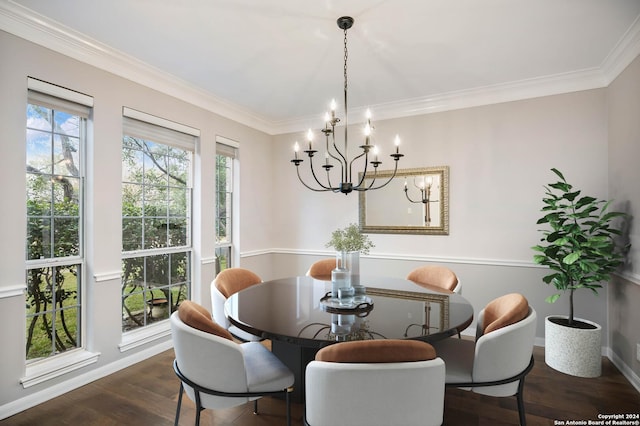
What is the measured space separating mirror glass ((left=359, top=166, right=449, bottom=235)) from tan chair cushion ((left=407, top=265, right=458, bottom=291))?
0.97 metres

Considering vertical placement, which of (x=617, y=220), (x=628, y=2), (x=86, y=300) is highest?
(x=628, y=2)

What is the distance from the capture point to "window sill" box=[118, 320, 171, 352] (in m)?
3.00

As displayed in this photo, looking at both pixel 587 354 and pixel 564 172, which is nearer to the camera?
pixel 587 354

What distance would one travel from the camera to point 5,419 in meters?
2.20

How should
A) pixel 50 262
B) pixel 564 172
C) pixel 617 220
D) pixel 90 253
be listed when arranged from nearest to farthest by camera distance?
1. pixel 50 262
2. pixel 90 253
3. pixel 617 220
4. pixel 564 172

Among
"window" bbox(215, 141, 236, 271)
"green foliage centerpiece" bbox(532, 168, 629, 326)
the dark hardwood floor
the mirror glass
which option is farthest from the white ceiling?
the dark hardwood floor

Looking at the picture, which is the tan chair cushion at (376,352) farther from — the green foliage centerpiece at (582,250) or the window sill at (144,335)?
the window sill at (144,335)

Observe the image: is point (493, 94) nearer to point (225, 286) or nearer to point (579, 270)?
point (579, 270)

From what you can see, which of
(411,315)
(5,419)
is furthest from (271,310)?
(5,419)

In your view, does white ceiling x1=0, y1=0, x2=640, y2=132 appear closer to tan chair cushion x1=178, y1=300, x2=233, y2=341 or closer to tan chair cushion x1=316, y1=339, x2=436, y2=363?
tan chair cushion x1=178, y1=300, x2=233, y2=341

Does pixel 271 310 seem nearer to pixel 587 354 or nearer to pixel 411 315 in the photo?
pixel 411 315

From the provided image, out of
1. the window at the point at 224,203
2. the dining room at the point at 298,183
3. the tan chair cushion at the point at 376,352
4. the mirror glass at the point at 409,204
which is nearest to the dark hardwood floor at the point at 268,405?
the dining room at the point at 298,183

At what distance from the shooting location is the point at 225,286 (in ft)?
8.96

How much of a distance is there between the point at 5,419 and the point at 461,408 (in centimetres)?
303
